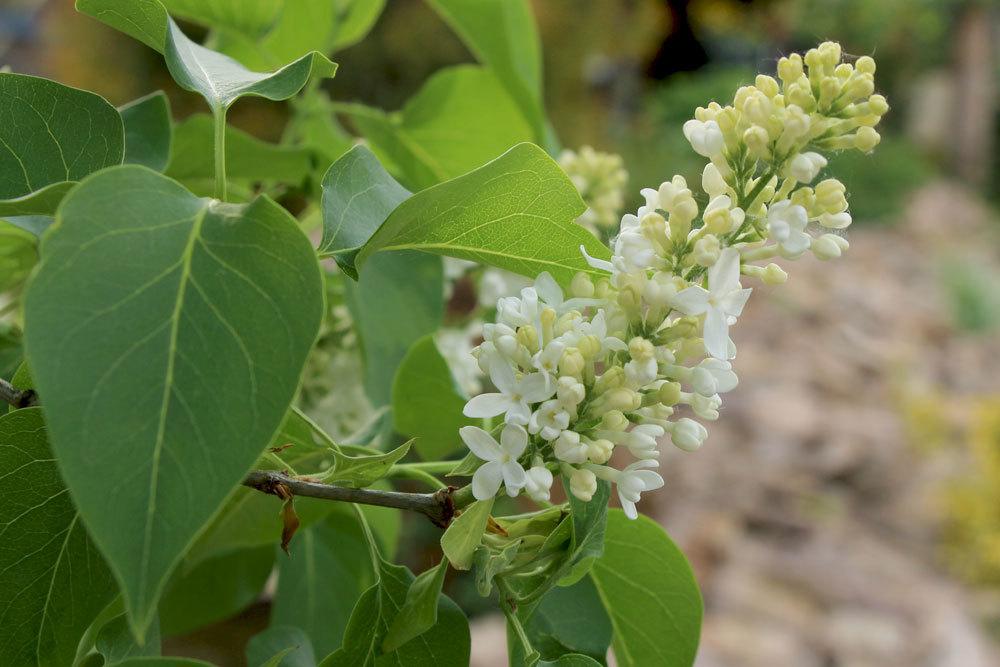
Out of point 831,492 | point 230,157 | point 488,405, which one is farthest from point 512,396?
point 831,492

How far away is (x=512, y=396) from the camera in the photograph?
296 millimetres

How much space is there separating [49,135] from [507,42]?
287mm

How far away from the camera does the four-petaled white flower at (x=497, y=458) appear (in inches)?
11.2

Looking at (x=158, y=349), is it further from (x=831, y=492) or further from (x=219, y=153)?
(x=831, y=492)

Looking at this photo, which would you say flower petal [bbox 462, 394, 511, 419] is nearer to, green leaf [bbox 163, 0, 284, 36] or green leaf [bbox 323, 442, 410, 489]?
green leaf [bbox 323, 442, 410, 489]

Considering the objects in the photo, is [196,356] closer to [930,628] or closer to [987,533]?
[930,628]

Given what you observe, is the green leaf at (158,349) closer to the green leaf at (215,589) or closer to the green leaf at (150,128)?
the green leaf at (150,128)

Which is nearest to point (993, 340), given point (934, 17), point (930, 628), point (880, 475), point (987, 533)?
point (880, 475)

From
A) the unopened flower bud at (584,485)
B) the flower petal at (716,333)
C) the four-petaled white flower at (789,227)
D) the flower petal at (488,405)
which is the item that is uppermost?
the four-petaled white flower at (789,227)

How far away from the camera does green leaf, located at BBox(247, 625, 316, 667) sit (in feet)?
1.18

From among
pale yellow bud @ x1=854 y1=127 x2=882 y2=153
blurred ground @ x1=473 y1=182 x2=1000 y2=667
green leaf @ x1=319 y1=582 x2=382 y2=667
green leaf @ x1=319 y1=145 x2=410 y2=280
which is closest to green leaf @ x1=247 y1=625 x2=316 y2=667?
green leaf @ x1=319 y1=582 x2=382 y2=667

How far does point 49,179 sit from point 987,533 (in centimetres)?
283

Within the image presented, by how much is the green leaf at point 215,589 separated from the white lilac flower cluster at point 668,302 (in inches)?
9.9

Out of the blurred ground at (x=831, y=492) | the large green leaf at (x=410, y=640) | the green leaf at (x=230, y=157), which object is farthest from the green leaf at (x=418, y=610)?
the blurred ground at (x=831, y=492)
